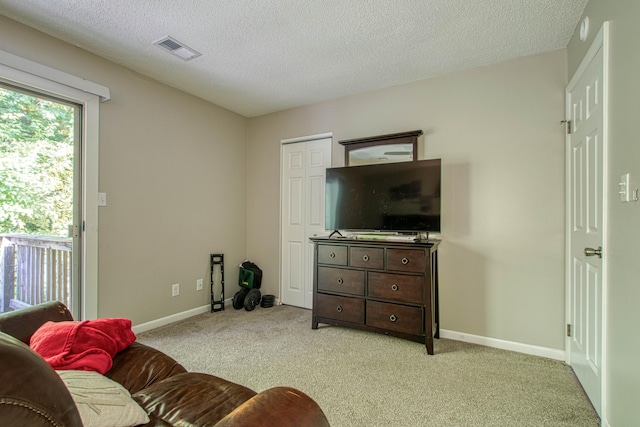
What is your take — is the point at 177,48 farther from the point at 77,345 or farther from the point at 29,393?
the point at 29,393

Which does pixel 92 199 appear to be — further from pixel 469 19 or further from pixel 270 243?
pixel 469 19

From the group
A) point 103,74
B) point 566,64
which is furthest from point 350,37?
point 103,74

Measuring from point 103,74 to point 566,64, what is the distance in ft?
12.7

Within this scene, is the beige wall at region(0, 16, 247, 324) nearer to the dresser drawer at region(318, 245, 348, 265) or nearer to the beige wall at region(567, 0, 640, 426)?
the dresser drawer at region(318, 245, 348, 265)

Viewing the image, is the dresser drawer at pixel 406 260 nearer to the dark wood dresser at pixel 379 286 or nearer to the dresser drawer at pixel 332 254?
the dark wood dresser at pixel 379 286

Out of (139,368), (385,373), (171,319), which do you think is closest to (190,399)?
(139,368)

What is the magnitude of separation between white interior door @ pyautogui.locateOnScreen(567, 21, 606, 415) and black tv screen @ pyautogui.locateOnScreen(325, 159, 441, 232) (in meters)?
0.94

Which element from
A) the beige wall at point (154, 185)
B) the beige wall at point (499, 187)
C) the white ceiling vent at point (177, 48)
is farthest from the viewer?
the beige wall at point (154, 185)

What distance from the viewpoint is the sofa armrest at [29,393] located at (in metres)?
0.49

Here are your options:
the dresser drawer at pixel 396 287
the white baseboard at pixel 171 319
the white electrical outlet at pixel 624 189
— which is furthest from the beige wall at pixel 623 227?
the white baseboard at pixel 171 319

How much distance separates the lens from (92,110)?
8.31 ft

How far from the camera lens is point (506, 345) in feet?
8.39

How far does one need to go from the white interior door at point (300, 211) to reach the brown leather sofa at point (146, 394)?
92.9 inches

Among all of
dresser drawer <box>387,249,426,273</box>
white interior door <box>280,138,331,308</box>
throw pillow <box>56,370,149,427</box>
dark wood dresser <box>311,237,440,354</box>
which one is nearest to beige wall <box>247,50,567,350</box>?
dark wood dresser <box>311,237,440,354</box>
